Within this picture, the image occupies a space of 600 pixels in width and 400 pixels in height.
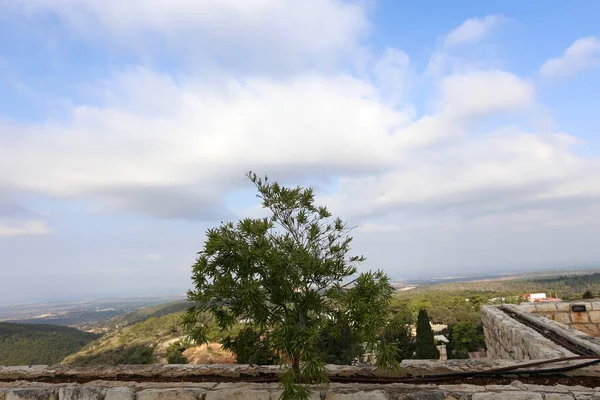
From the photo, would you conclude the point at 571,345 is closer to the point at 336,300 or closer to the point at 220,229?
the point at 336,300

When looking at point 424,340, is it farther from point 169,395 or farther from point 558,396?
point 169,395

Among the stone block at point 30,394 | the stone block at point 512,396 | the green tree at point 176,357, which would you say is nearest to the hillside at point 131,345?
the green tree at point 176,357

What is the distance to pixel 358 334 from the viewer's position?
3740 mm

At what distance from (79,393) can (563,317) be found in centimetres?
1109

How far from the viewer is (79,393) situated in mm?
4246

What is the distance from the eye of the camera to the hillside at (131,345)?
18.9m

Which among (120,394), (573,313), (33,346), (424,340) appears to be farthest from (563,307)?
(33,346)

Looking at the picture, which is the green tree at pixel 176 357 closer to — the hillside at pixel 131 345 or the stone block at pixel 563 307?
the hillside at pixel 131 345

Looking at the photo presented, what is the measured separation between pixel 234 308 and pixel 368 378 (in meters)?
1.87

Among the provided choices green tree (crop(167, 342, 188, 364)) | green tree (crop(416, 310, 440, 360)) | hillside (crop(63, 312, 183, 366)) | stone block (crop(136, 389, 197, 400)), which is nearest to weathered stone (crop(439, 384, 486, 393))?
stone block (crop(136, 389, 197, 400))

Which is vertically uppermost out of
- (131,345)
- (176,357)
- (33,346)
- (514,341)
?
(514,341)

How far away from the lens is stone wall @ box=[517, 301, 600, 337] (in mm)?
9141

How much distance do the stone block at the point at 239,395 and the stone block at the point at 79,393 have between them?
4.67 ft

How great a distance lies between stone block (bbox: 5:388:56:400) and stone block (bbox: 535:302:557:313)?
432 inches
